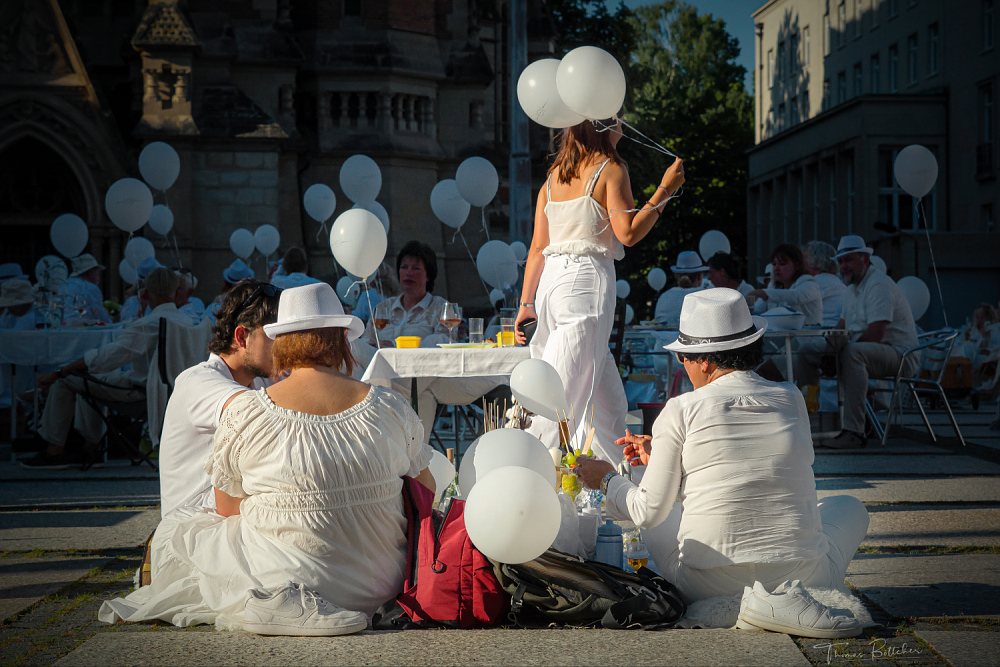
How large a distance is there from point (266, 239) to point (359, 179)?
18.4 ft

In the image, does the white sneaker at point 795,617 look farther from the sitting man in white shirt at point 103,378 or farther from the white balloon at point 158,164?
the white balloon at point 158,164

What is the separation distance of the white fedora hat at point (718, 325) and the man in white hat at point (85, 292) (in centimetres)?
1003

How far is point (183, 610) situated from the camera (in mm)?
4094

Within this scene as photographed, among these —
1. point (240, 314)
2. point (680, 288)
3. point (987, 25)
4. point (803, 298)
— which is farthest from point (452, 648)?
point (987, 25)

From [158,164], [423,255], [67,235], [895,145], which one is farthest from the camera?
[895,145]

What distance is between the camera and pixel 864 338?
400 inches

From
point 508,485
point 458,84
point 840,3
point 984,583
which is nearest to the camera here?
point 508,485

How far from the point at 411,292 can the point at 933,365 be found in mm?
10844

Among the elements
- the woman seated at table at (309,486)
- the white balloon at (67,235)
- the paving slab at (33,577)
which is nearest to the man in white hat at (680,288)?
the paving slab at (33,577)

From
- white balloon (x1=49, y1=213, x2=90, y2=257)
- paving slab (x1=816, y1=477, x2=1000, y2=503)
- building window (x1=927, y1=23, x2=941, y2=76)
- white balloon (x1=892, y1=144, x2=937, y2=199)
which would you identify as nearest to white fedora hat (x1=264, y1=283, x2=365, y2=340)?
paving slab (x1=816, y1=477, x2=1000, y2=503)

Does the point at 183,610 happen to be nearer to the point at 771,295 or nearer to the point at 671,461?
the point at 671,461

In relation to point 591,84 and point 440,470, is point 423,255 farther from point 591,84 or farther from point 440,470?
point 440,470

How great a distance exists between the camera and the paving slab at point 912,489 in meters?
7.04

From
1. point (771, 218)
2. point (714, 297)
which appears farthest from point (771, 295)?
point (771, 218)
